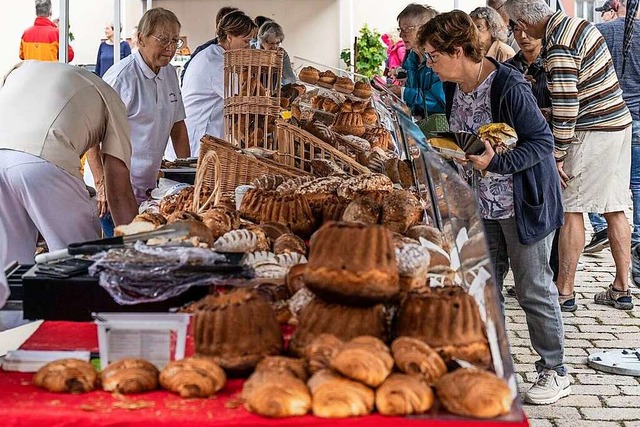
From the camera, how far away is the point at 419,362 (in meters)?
1.91

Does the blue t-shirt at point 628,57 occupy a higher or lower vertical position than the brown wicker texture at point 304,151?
higher

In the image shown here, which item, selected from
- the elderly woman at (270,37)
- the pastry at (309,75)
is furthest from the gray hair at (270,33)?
the pastry at (309,75)

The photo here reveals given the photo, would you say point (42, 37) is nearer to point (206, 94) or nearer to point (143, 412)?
point (206, 94)

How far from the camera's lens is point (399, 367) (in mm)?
1910

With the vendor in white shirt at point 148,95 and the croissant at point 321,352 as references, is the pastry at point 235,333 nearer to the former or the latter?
the croissant at point 321,352

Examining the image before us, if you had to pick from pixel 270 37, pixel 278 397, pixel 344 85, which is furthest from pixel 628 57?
pixel 278 397

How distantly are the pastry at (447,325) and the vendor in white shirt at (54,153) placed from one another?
2.36 metres

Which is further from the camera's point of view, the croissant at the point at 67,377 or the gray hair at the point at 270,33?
the gray hair at the point at 270,33

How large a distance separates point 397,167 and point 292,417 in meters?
3.03

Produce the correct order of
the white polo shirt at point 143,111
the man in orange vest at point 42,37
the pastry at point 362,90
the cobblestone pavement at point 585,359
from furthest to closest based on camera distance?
the man in orange vest at point 42,37 → the pastry at point 362,90 → the white polo shirt at point 143,111 → the cobblestone pavement at point 585,359

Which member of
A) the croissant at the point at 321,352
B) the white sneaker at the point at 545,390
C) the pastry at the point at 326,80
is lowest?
the white sneaker at the point at 545,390

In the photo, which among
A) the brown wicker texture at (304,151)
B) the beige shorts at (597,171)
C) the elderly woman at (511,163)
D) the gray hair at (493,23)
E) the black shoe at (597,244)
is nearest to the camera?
the elderly woman at (511,163)

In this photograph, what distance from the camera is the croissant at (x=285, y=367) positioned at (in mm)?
1916

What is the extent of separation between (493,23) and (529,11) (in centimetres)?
153
